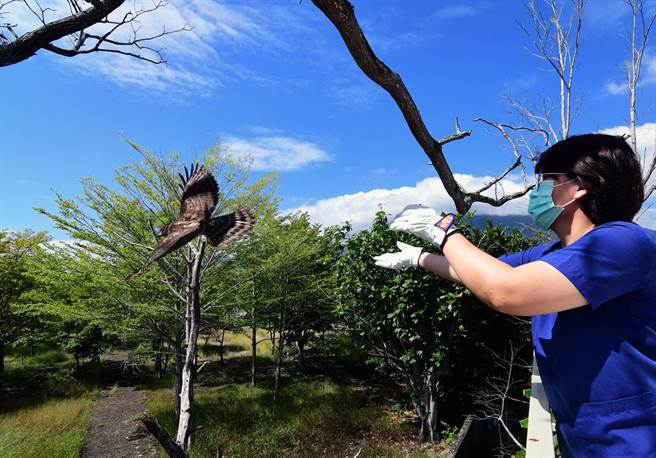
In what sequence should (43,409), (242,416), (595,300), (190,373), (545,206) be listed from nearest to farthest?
(595,300)
(545,206)
(190,373)
(242,416)
(43,409)

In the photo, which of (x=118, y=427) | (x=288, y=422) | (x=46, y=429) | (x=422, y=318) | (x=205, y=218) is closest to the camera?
(x=205, y=218)

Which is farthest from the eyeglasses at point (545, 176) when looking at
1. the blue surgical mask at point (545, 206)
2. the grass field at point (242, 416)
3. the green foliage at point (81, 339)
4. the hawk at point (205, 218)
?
the green foliage at point (81, 339)

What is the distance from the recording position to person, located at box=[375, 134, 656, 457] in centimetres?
96

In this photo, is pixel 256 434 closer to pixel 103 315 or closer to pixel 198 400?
pixel 198 400

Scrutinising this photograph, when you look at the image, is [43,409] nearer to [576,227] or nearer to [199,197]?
[199,197]

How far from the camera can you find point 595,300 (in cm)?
95

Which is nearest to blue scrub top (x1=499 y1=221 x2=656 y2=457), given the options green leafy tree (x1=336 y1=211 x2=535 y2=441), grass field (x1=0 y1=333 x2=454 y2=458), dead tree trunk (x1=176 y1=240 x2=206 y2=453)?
dead tree trunk (x1=176 y1=240 x2=206 y2=453)

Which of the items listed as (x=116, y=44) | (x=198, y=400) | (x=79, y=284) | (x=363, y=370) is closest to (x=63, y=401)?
(x=198, y=400)

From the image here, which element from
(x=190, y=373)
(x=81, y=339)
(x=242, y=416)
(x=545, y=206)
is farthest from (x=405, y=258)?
(x=81, y=339)

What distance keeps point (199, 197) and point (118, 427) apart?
35.4 ft

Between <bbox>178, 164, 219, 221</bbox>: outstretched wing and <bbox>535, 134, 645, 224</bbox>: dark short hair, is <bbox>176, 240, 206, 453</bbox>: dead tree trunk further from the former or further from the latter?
<bbox>535, 134, 645, 224</bbox>: dark short hair

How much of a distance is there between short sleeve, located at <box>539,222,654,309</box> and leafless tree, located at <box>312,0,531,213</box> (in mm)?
865

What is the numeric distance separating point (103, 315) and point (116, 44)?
8.75 meters

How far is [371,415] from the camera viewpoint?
33.3 feet
